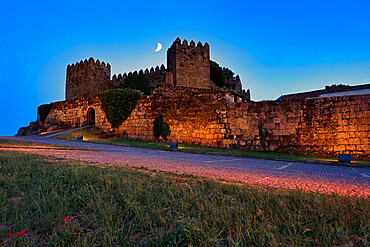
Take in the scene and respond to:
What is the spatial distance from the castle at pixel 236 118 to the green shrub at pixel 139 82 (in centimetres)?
472

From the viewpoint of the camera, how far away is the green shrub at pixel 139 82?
2780 cm

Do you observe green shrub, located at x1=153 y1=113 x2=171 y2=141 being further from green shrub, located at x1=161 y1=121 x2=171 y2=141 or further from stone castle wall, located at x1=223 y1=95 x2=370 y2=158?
stone castle wall, located at x1=223 y1=95 x2=370 y2=158

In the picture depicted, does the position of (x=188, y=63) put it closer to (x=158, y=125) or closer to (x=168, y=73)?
(x=168, y=73)

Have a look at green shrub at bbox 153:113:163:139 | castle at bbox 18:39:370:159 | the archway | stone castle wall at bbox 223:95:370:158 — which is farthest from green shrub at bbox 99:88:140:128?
stone castle wall at bbox 223:95:370:158

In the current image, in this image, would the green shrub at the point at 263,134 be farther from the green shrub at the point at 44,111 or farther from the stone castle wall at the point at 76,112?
the green shrub at the point at 44,111

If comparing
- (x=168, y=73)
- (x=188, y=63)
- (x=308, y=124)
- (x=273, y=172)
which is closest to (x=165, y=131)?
(x=308, y=124)

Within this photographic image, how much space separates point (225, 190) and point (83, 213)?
1.73 m

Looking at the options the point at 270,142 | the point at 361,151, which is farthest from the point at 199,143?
the point at 361,151

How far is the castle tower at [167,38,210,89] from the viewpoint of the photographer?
23703 millimetres

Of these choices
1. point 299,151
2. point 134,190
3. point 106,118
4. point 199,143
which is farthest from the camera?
point 106,118

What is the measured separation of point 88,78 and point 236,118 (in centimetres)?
2573

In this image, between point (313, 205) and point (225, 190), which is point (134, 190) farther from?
point (313, 205)

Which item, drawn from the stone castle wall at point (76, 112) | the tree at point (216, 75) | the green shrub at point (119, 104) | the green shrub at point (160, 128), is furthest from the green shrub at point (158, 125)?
the tree at point (216, 75)

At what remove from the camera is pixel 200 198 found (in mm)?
2613
